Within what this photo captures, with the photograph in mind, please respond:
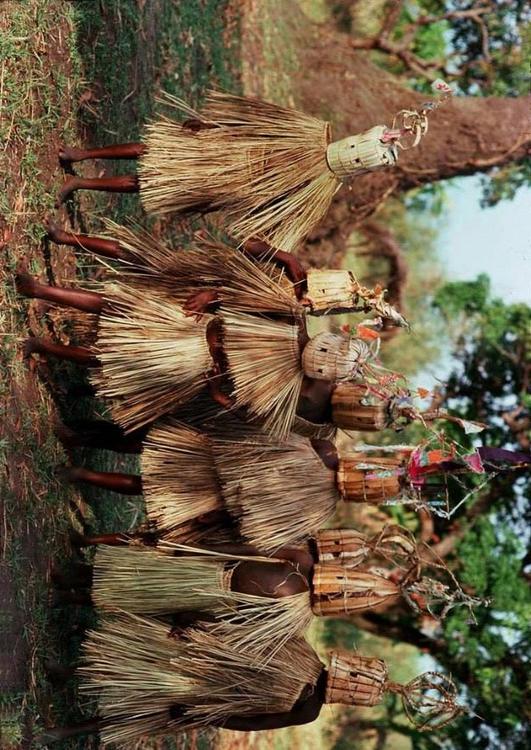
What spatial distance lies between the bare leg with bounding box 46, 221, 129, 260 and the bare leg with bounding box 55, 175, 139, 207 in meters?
0.19

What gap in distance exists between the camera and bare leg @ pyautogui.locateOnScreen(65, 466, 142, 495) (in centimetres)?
379

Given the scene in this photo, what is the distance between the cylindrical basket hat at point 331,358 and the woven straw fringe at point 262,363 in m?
0.05

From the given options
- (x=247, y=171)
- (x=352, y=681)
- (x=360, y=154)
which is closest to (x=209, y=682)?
(x=352, y=681)

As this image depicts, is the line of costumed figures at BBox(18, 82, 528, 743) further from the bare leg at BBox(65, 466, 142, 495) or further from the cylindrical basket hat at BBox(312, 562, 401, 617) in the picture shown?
the bare leg at BBox(65, 466, 142, 495)

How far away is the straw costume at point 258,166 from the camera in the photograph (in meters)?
3.63

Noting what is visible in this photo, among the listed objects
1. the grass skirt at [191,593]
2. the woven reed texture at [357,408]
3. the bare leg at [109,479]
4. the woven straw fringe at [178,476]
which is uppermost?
the woven reed texture at [357,408]

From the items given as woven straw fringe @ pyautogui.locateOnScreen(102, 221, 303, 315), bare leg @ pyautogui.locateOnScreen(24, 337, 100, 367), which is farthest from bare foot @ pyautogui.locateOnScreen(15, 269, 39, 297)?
woven straw fringe @ pyautogui.locateOnScreen(102, 221, 303, 315)

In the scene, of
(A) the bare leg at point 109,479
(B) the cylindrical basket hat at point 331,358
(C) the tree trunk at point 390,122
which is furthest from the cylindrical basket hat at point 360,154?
(C) the tree trunk at point 390,122

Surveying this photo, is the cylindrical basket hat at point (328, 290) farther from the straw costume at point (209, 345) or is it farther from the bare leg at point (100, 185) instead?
the bare leg at point (100, 185)

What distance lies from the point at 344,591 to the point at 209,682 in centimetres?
55

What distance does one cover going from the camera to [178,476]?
11.6 ft

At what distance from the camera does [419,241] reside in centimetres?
984

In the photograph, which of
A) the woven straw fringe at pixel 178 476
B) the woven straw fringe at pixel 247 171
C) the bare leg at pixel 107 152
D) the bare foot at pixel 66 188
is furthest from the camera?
the bare foot at pixel 66 188

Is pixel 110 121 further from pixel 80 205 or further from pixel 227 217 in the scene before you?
pixel 227 217
